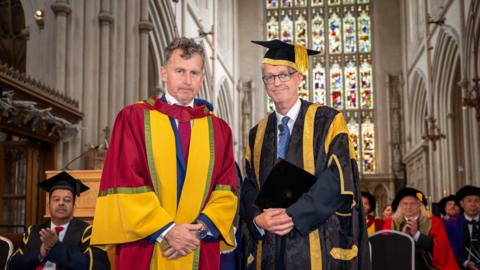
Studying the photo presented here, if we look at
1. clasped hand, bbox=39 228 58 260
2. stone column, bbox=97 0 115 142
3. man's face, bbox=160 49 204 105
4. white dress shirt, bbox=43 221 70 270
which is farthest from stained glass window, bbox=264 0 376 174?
man's face, bbox=160 49 204 105

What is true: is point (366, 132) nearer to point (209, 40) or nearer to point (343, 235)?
point (209, 40)

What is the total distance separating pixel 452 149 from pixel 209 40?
960 cm

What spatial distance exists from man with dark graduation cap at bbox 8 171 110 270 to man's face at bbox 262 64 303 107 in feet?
5.98

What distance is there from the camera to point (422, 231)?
582cm

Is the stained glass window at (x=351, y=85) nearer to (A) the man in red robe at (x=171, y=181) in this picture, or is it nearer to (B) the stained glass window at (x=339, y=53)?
A: (B) the stained glass window at (x=339, y=53)

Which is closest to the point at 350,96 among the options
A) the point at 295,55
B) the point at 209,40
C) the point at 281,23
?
the point at 281,23

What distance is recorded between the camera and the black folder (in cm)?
272

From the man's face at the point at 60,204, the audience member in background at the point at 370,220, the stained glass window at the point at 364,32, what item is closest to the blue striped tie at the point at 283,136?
the man's face at the point at 60,204

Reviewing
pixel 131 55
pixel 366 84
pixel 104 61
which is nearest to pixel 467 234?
pixel 104 61

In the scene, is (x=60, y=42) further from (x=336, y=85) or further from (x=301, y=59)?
(x=336, y=85)

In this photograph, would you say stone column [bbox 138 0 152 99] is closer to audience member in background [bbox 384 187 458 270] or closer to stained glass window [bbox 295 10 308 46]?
audience member in background [bbox 384 187 458 270]

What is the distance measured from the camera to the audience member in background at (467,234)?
658cm

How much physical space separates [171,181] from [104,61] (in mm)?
9237

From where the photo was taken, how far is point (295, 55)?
3168mm
